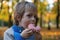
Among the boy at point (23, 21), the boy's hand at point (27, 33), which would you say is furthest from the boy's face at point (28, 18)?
the boy's hand at point (27, 33)

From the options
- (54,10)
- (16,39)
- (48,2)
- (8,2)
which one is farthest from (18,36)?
(54,10)

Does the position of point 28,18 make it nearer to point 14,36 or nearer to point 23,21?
point 23,21

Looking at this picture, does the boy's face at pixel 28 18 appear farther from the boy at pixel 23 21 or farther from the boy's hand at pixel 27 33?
the boy's hand at pixel 27 33

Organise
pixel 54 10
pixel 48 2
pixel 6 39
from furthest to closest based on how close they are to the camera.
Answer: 1. pixel 54 10
2. pixel 48 2
3. pixel 6 39

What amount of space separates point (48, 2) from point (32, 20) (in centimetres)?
3050

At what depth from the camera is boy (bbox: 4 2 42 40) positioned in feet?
7.57

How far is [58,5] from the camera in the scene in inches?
1299

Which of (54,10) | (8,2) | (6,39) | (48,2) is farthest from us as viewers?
(54,10)

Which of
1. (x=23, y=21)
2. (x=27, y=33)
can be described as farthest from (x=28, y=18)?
(x=27, y=33)

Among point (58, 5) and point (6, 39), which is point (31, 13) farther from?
point (58, 5)

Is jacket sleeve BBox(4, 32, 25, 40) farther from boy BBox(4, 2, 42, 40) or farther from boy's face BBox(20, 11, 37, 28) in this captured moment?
boy's face BBox(20, 11, 37, 28)

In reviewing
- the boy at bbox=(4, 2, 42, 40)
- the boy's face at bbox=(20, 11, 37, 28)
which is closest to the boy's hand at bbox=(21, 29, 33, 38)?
the boy at bbox=(4, 2, 42, 40)

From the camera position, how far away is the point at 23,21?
2.38 meters

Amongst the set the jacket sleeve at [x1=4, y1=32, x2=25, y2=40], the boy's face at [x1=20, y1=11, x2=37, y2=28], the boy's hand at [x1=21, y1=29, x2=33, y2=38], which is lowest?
the jacket sleeve at [x1=4, y1=32, x2=25, y2=40]
